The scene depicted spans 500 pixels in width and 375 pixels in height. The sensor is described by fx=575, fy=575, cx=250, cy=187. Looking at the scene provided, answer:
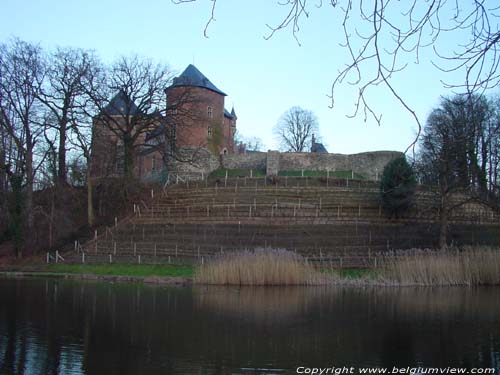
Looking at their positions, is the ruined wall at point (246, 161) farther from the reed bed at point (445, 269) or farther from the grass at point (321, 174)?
the reed bed at point (445, 269)

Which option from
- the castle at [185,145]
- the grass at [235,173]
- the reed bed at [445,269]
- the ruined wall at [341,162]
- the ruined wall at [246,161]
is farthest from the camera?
the ruined wall at [246,161]

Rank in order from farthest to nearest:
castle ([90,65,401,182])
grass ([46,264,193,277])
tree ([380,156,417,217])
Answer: castle ([90,65,401,182]), tree ([380,156,417,217]), grass ([46,264,193,277])

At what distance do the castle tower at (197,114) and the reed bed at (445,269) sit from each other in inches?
695

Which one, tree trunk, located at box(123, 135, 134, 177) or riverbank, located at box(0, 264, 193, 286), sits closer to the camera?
riverbank, located at box(0, 264, 193, 286)

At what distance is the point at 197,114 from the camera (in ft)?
117

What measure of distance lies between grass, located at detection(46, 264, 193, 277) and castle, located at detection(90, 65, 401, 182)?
8.25 meters

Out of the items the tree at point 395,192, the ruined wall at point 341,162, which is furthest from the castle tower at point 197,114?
the tree at point 395,192

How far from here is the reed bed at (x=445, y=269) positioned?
68.2ft

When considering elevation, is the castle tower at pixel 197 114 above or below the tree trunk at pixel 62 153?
above

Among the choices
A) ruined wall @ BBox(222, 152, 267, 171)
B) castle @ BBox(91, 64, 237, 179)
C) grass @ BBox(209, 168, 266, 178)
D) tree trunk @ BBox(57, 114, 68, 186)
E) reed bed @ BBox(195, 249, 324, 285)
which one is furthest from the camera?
ruined wall @ BBox(222, 152, 267, 171)

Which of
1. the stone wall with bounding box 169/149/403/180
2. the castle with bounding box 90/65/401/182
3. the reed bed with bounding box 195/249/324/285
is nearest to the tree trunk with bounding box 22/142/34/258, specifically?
the castle with bounding box 90/65/401/182

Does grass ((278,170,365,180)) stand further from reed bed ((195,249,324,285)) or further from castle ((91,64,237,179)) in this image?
reed bed ((195,249,324,285))

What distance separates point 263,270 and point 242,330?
8480 millimetres

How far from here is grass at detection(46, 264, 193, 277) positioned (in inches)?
969
